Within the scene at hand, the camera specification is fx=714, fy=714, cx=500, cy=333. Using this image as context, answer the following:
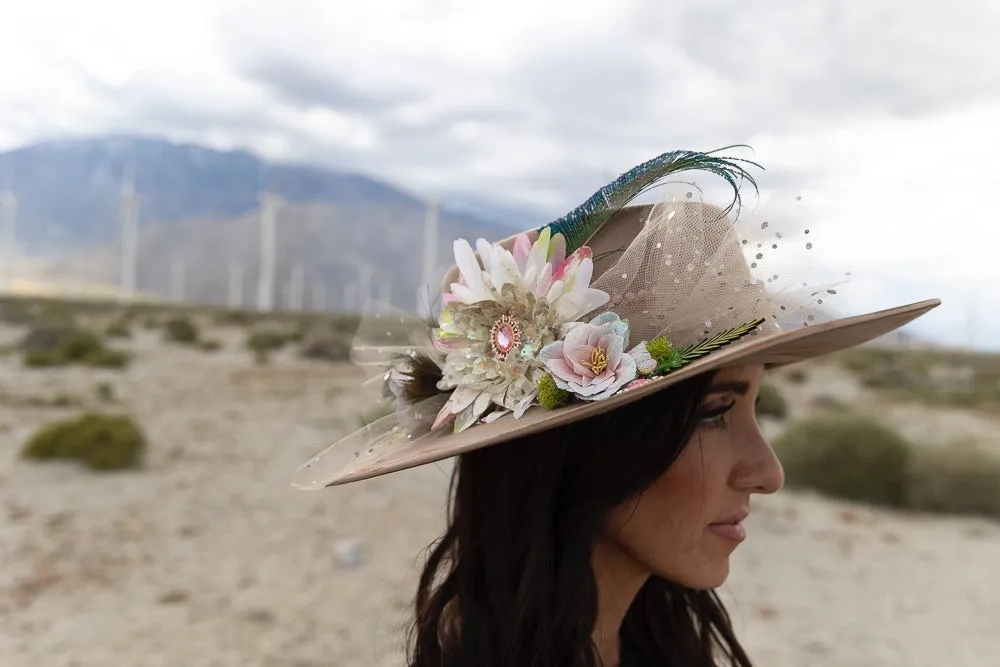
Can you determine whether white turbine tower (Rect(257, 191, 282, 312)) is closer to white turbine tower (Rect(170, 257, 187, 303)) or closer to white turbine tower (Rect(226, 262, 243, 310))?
white turbine tower (Rect(226, 262, 243, 310))

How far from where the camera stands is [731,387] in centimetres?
129

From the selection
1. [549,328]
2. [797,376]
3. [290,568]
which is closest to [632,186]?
[549,328]

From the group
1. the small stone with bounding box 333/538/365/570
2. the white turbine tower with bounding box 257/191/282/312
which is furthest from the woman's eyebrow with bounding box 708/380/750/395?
the white turbine tower with bounding box 257/191/282/312

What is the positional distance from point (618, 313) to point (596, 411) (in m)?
0.19

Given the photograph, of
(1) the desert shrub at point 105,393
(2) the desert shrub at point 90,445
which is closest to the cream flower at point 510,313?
(2) the desert shrub at point 90,445

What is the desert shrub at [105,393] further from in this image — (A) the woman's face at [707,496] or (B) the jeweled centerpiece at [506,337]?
(A) the woman's face at [707,496]

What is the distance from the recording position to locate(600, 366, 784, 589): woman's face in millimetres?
1283

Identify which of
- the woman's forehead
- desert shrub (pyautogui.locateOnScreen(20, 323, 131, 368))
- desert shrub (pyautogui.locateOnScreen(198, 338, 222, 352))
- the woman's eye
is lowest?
desert shrub (pyautogui.locateOnScreen(198, 338, 222, 352))

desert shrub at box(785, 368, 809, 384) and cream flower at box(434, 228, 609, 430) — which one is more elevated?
cream flower at box(434, 228, 609, 430)

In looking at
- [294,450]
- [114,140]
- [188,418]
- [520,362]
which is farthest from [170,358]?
[114,140]

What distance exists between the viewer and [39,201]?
141 metres

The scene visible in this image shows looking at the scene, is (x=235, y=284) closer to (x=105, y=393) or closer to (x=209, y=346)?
(x=209, y=346)

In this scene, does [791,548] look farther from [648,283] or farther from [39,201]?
[39,201]

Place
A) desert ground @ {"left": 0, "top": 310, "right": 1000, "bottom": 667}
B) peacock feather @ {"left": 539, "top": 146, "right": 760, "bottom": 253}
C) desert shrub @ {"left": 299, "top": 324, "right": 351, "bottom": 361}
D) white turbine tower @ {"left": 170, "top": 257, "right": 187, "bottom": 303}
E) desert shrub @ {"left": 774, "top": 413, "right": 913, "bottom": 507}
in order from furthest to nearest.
Answer: 1. white turbine tower @ {"left": 170, "top": 257, "right": 187, "bottom": 303}
2. desert shrub @ {"left": 299, "top": 324, "right": 351, "bottom": 361}
3. desert shrub @ {"left": 774, "top": 413, "right": 913, "bottom": 507}
4. desert ground @ {"left": 0, "top": 310, "right": 1000, "bottom": 667}
5. peacock feather @ {"left": 539, "top": 146, "right": 760, "bottom": 253}
